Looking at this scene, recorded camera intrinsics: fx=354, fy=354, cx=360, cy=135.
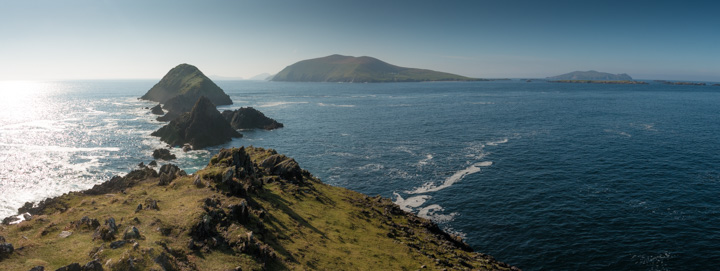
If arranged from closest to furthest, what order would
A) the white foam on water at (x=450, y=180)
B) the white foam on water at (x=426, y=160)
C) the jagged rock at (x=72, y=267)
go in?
the jagged rock at (x=72, y=267) < the white foam on water at (x=450, y=180) < the white foam on water at (x=426, y=160)

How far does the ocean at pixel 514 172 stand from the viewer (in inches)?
1649

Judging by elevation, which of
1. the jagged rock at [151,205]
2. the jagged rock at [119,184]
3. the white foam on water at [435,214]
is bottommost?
the white foam on water at [435,214]

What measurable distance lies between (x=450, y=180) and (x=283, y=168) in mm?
29926

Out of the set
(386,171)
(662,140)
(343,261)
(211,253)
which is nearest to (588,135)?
(662,140)

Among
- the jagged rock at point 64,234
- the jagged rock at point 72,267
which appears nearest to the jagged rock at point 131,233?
the jagged rock at point 72,267

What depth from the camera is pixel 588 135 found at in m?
98.2

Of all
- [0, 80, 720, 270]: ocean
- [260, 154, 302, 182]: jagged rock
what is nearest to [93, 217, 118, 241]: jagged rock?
[260, 154, 302, 182]: jagged rock

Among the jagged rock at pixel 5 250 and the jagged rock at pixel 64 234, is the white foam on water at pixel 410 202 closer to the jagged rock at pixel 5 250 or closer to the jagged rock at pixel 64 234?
the jagged rock at pixel 64 234

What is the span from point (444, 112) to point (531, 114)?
118 feet

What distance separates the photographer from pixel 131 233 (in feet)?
82.8

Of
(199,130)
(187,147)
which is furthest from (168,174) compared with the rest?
(199,130)

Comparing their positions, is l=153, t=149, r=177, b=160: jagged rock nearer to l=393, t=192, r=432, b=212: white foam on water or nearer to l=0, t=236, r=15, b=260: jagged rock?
l=393, t=192, r=432, b=212: white foam on water

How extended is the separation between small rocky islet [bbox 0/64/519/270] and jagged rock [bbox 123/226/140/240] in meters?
0.10

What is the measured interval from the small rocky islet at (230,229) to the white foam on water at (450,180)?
997 centimetres
